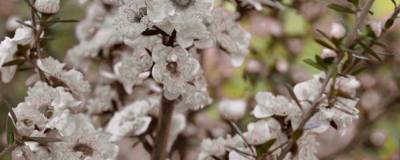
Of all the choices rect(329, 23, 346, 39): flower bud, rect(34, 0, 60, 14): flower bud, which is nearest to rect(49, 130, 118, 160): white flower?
rect(34, 0, 60, 14): flower bud

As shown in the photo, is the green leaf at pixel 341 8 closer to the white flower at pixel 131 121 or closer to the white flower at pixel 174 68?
the white flower at pixel 174 68

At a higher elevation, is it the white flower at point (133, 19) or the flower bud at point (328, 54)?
the white flower at point (133, 19)

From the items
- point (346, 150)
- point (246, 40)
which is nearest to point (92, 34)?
point (246, 40)

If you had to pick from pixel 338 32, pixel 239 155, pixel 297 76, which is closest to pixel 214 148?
pixel 239 155

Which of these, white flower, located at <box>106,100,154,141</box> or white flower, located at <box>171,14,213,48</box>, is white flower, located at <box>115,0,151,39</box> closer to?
white flower, located at <box>171,14,213,48</box>

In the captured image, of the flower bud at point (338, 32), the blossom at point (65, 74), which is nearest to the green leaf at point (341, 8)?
the flower bud at point (338, 32)

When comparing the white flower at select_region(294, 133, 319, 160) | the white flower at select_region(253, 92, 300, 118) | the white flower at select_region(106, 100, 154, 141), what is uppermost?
the white flower at select_region(253, 92, 300, 118)
